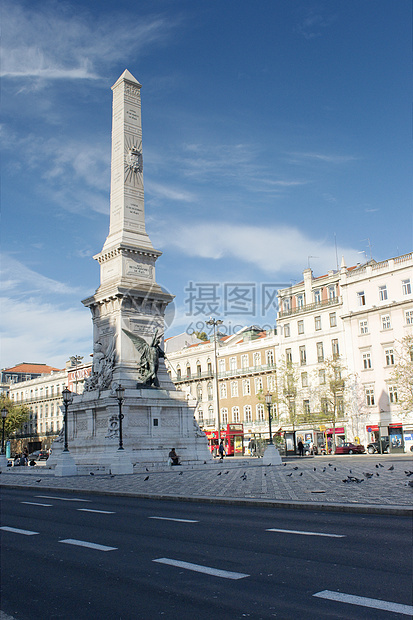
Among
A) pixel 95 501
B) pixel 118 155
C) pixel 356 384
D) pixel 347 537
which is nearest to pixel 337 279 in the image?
pixel 356 384

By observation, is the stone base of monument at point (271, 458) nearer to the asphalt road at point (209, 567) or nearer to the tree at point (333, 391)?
the asphalt road at point (209, 567)

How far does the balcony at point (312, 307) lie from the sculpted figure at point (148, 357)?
3364cm

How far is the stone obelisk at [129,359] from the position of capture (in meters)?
30.8

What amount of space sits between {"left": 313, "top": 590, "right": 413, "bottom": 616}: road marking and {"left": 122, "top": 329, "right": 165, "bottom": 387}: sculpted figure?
26.7m

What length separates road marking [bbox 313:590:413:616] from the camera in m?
5.23

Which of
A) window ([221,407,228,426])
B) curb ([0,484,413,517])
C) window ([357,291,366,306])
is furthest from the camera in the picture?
window ([221,407,228,426])

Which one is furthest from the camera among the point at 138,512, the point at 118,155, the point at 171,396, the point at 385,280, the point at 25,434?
the point at 25,434

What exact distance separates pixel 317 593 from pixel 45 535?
5870 mm

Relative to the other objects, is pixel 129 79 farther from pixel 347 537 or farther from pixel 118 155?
pixel 347 537

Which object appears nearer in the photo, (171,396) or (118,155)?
(171,396)

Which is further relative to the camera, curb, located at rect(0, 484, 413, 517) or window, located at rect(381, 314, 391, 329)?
window, located at rect(381, 314, 391, 329)

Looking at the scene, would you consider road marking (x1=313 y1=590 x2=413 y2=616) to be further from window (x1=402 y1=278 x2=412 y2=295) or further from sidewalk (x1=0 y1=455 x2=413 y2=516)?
window (x1=402 y1=278 x2=412 y2=295)

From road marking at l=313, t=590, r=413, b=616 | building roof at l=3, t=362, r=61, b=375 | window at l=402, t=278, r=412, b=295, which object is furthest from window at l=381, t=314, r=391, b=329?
building roof at l=3, t=362, r=61, b=375

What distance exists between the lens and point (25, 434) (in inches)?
3942
